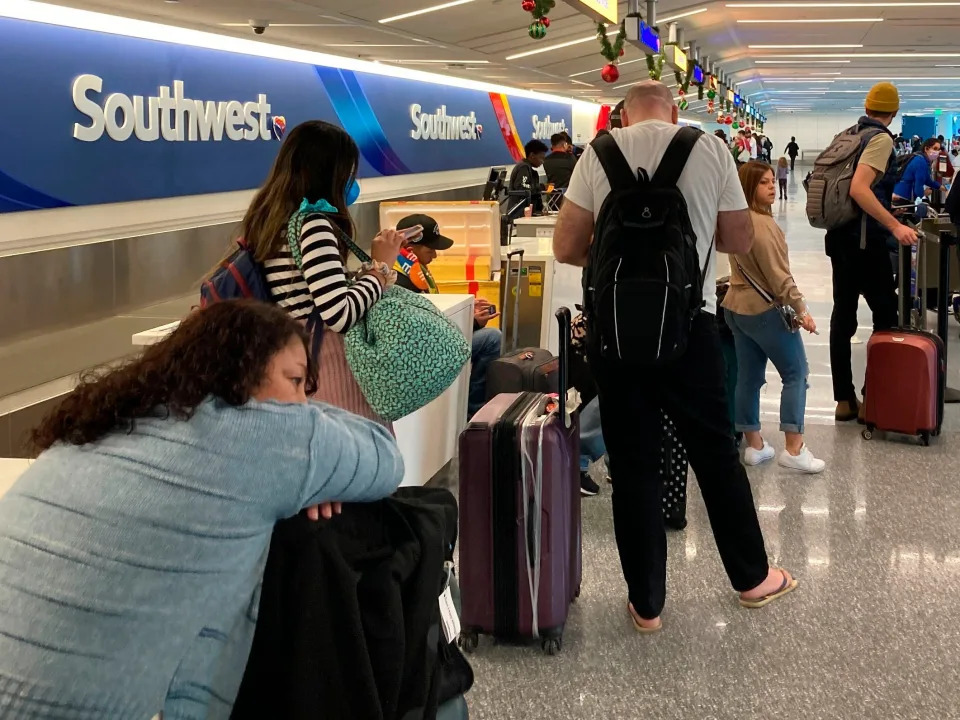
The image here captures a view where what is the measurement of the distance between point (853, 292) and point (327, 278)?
3.57 meters

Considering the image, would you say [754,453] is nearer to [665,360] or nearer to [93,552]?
[665,360]

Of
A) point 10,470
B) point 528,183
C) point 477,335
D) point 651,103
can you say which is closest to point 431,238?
point 477,335

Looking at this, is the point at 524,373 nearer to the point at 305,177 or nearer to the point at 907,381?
the point at 305,177

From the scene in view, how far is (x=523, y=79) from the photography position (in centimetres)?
1419

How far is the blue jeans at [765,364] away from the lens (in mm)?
4430

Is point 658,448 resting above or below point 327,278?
below

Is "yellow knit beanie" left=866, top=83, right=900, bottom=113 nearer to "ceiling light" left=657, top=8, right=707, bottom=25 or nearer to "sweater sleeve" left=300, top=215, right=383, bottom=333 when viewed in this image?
"sweater sleeve" left=300, top=215, right=383, bottom=333

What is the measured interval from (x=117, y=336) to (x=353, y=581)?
5.11 metres

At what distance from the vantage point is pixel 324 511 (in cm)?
153

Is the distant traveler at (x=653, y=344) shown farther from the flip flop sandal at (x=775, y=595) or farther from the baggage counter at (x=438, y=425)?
the baggage counter at (x=438, y=425)

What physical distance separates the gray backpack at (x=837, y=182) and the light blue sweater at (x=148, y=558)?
4313mm

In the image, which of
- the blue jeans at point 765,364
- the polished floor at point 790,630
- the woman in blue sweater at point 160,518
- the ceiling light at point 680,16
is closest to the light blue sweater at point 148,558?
the woman in blue sweater at point 160,518

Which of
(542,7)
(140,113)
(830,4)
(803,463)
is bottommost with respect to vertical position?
(803,463)

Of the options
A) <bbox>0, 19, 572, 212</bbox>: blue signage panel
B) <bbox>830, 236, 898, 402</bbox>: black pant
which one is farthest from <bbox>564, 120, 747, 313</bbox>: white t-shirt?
<bbox>0, 19, 572, 212</bbox>: blue signage panel
